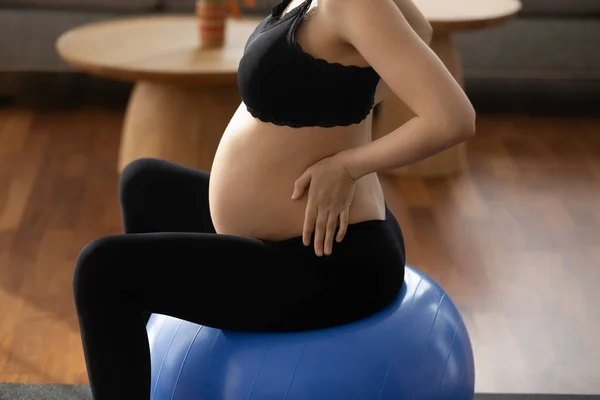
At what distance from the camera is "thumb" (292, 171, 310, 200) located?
120 centimetres

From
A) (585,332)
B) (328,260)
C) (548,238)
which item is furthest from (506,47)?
(328,260)

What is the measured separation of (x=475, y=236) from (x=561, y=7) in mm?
1507

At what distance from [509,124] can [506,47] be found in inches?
12.3

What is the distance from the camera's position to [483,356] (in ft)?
6.33

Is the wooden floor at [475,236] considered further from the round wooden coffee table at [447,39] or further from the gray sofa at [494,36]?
the gray sofa at [494,36]

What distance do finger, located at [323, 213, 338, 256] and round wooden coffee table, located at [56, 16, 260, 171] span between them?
1261mm

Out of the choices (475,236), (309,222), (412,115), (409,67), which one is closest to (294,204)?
(309,222)

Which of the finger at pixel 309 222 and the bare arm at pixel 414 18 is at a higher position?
the bare arm at pixel 414 18

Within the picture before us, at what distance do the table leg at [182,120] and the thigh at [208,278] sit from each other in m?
1.40

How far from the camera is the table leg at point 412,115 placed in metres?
2.80

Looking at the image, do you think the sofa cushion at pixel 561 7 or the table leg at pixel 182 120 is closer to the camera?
the table leg at pixel 182 120

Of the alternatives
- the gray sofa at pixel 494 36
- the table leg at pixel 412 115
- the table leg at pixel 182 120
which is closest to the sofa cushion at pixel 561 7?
the gray sofa at pixel 494 36

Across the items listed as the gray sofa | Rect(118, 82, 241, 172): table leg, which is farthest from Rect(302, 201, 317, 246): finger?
the gray sofa

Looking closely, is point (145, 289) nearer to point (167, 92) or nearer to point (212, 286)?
point (212, 286)
